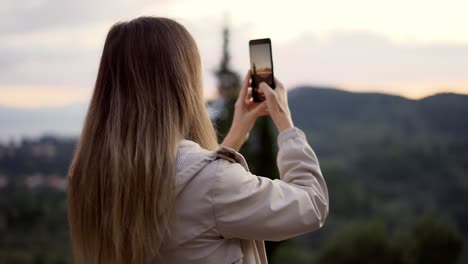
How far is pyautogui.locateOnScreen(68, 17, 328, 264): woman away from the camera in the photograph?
1.10m

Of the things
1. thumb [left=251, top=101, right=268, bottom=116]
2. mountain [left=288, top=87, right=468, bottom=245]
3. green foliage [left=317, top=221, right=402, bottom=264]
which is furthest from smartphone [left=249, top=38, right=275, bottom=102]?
green foliage [left=317, top=221, right=402, bottom=264]

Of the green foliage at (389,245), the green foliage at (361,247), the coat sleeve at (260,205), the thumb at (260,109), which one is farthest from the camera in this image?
the green foliage at (361,247)

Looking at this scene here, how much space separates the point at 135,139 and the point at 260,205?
271mm

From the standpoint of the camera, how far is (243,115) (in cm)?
152

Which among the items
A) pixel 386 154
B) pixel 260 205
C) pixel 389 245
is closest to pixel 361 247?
pixel 389 245

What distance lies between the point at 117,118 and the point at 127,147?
65 millimetres

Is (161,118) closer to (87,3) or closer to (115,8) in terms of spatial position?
(115,8)

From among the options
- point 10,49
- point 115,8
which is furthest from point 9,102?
point 115,8

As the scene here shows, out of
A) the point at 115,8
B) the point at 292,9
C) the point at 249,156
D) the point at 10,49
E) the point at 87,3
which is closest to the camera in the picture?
the point at 292,9

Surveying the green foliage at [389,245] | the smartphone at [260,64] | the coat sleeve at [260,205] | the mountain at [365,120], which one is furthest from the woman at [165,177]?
the green foliage at [389,245]

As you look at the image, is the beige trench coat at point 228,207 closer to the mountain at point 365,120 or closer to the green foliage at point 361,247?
the mountain at point 365,120

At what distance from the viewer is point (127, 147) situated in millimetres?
1115

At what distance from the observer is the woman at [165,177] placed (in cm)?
110

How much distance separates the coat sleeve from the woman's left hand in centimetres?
38
